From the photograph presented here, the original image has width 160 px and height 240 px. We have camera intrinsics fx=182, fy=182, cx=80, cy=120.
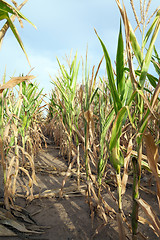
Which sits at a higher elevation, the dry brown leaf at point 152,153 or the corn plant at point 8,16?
the corn plant at point 8,16

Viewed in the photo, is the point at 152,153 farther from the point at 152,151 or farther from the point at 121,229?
the point at 121,229

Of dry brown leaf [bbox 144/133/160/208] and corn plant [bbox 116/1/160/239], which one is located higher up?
corn plant [bbox 116/1/160/239]

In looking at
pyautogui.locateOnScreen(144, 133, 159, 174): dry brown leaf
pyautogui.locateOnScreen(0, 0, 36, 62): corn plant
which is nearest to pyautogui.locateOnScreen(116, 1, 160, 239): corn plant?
pyautogui.locateOnScreen(144, 133, 159, 174): dry brown leaf

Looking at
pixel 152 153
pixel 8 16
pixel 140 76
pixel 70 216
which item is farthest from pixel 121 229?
pixel 8 16

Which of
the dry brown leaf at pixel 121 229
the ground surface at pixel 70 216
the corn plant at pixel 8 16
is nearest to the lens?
the corn plant at pixel 8 16

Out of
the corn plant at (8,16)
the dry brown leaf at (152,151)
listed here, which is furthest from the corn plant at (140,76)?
the corn plant at (8,16)

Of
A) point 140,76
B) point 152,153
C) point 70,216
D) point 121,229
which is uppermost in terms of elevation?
point 140,76

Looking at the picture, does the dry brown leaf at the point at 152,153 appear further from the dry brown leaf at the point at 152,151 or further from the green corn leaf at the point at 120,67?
the green corn leaf at the point at 120,67

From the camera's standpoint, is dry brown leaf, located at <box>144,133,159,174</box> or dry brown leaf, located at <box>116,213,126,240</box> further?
dry brown leaf, located at <box>116,213,126,240</box>

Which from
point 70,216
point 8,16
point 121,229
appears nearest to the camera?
point 8,16

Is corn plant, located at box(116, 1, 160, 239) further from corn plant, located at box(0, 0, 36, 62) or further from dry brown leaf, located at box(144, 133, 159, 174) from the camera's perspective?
corn plant, located at box(0, 0, 36, 62)

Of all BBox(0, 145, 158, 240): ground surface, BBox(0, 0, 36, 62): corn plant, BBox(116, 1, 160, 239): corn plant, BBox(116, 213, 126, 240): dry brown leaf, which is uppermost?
BBox(0, 0, 36, 62): corn plant

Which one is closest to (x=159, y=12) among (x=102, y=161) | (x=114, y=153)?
(x=114, y=153)

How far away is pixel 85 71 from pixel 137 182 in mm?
697
